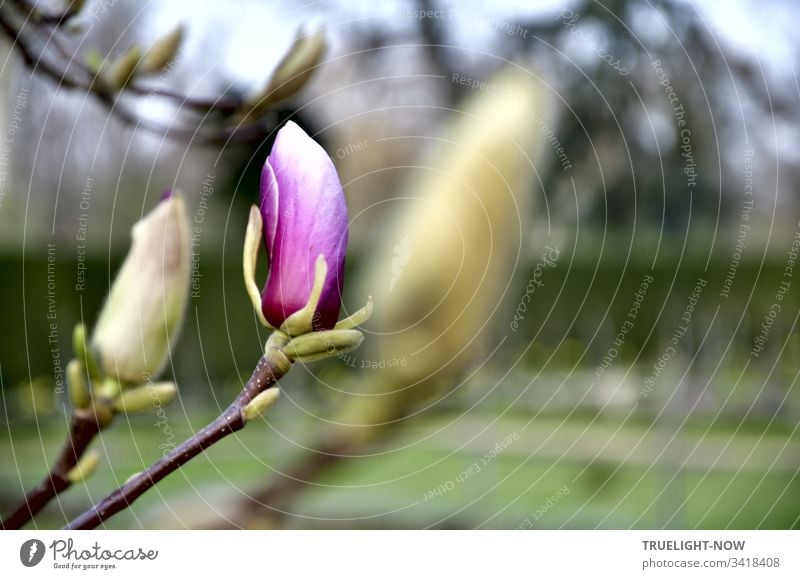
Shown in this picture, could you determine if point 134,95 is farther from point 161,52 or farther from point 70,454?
point 70,454

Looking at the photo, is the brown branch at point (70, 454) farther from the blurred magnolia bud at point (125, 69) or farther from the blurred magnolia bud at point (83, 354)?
the blurred magnolia bud at point (125, 69)

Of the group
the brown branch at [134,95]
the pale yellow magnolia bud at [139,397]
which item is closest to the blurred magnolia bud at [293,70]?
the brown branch at [134,95]

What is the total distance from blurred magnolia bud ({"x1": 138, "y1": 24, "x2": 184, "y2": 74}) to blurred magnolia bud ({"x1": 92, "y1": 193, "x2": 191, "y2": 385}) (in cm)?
9

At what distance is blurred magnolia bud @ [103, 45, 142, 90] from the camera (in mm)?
357

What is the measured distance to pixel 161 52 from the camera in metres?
0.36

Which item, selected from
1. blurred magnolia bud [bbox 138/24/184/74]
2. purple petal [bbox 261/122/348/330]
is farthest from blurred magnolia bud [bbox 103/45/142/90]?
purple petal [bbox 261/122/348/330]

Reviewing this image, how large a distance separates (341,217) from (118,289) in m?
0.08

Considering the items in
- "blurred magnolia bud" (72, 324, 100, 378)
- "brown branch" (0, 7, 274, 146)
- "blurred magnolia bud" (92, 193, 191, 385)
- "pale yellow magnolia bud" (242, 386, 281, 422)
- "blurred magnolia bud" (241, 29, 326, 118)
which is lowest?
"pale yellow magnolia bud" (242, 386, 281, 422)

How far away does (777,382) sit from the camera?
1.59 meters

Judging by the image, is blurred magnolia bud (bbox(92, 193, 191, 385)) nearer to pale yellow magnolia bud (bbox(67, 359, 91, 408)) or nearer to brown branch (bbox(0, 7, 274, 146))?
pale yellow magnolia bud (bbox(67, 359, 91, 408))
